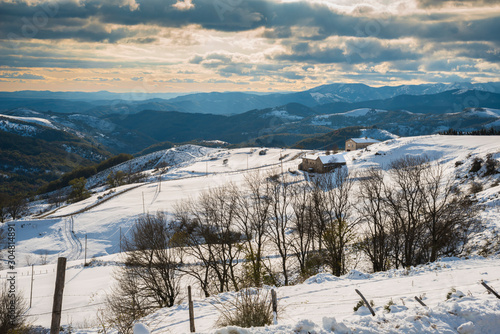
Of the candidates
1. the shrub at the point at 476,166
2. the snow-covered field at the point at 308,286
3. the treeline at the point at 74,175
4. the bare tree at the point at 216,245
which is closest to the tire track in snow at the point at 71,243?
the snow-covered field at the point at 308,286

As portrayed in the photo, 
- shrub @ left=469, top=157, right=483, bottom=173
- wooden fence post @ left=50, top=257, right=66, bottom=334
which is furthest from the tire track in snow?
shrub @ left=469, top=157, right=483, bottom=173

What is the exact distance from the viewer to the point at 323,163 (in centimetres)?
8988

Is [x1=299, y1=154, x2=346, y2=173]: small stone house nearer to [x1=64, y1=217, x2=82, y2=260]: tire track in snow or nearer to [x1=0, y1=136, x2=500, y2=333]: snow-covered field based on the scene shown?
[x1=0, y1=136, x2=500, y2=333]: snow-covered field

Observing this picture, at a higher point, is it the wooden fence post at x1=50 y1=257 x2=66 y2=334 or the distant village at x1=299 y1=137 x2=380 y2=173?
the wooden fence post at x1=50 y1=257 x2=66 y2=334

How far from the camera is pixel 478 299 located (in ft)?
32.1

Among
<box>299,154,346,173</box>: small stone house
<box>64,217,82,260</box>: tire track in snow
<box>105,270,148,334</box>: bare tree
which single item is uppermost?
<box>299,154,346,173</box>: small stone house

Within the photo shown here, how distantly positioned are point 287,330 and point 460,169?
56.7 m

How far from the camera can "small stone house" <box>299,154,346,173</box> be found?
291ft

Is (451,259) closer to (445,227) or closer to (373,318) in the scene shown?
(445,227)

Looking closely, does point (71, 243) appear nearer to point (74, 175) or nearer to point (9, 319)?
point (9, 319)

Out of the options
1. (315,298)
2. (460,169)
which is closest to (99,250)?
(315,298)

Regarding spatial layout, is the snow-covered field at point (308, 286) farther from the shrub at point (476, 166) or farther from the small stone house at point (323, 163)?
the small stone house at point (323, 163)

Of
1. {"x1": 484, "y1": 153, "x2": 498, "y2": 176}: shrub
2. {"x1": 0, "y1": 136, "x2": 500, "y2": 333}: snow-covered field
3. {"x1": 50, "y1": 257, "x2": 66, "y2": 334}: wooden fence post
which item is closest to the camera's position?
{"x1": 50, "y1": 257, "x2": 66, "y2": 334}: wooden fence post

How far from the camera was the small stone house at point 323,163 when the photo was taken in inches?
3489
